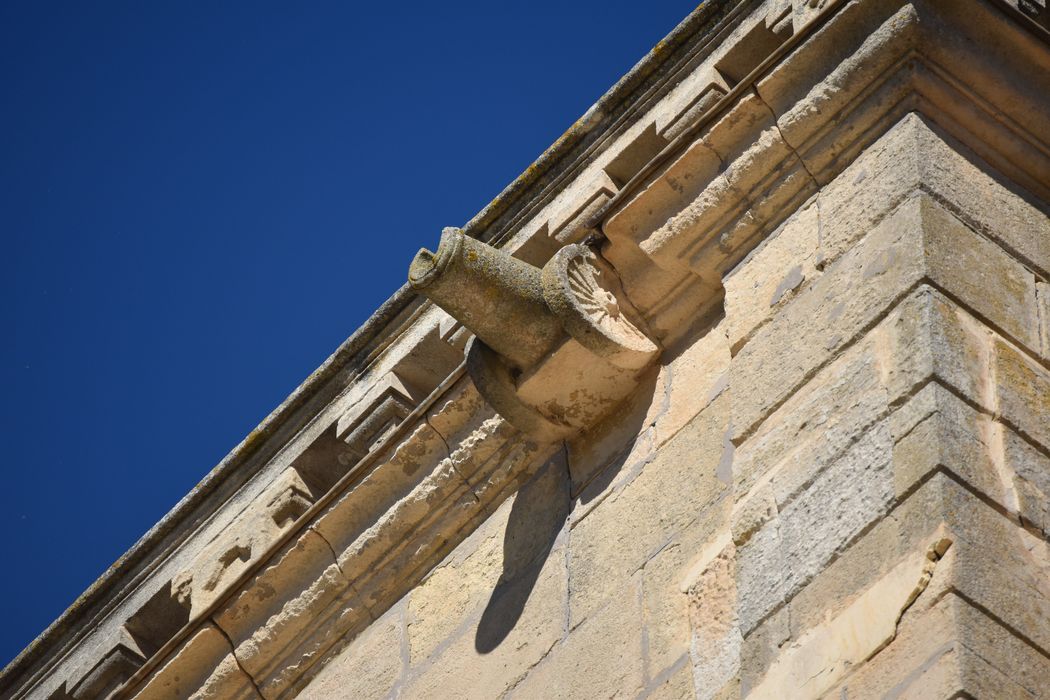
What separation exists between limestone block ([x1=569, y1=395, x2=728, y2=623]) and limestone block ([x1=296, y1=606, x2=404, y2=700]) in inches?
30.6

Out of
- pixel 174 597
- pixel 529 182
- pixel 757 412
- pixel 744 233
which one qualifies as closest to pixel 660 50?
pixel 529 182

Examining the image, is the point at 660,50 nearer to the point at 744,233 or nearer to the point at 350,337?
the point at 744,233

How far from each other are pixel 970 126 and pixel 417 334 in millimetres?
2111

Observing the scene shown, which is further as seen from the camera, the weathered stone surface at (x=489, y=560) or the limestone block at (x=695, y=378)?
the weathered stone surface at (x=489, y=560)

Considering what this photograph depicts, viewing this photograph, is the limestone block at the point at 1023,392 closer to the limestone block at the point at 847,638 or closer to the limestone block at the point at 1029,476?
the limestone block at the point at 1029,476

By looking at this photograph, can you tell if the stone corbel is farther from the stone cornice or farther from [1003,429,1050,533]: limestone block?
[1003,429,1050,533]: limestone block

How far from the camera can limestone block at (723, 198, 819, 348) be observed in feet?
14.0

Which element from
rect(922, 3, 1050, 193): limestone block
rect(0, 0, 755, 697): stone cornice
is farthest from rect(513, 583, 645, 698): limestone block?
rect(0, 0, 755, 697): stone cornice

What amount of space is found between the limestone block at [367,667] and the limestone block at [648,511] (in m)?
0.78

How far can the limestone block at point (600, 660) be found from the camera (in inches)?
161

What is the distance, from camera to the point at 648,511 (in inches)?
173

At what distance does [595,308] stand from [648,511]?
0.60 meters

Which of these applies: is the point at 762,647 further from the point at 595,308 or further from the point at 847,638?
the point at 595,308

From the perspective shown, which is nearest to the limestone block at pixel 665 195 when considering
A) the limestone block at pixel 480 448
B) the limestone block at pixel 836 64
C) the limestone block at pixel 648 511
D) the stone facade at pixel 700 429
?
the stone facade at pixel 700 429
